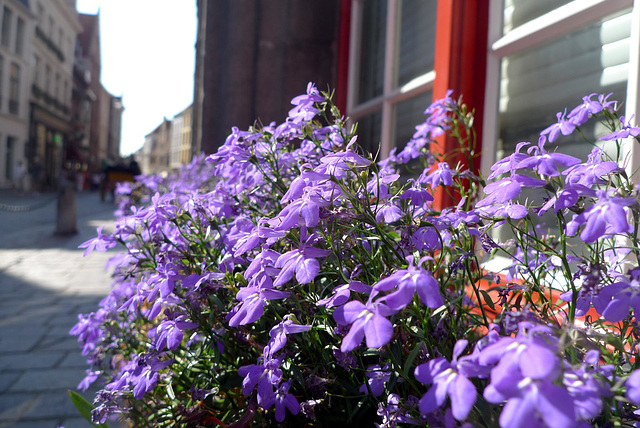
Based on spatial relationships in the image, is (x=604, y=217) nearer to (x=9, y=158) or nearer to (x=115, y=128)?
(x=9, y=158)

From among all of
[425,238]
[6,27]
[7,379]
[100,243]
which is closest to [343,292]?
[425,238]

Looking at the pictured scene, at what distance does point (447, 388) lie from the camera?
0.55m

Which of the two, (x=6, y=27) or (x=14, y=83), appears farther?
(x=14, y=83)

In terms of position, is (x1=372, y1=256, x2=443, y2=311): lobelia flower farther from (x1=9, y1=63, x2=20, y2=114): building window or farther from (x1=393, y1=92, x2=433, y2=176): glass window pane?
(x1=9, y1=63, x2=20, y2=114): building window

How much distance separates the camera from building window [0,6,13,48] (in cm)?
2231

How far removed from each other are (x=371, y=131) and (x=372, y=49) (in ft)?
1.59

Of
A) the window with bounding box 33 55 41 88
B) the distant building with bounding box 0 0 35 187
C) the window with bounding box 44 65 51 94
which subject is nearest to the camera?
the distant building with bounding box 0 0 35 187

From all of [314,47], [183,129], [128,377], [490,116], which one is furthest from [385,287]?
[183,129]

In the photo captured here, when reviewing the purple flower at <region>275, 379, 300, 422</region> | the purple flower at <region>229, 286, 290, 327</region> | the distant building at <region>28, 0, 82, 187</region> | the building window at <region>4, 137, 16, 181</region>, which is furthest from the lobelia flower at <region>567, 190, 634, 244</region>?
the building window at <region>4, 137, 16, 181</region>

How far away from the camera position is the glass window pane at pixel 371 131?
9.20ft

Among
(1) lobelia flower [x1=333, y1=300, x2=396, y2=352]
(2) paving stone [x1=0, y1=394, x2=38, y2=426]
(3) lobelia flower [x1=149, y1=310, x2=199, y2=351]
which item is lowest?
(2) paving stone [x1=0, y1=394, x2=38, y2=426]

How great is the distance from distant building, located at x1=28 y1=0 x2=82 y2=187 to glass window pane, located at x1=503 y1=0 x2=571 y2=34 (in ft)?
81.2

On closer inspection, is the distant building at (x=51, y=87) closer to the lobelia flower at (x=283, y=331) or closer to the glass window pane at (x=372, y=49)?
the glass window pane at (x=372, y=49)

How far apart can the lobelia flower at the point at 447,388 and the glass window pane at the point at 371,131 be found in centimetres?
222
